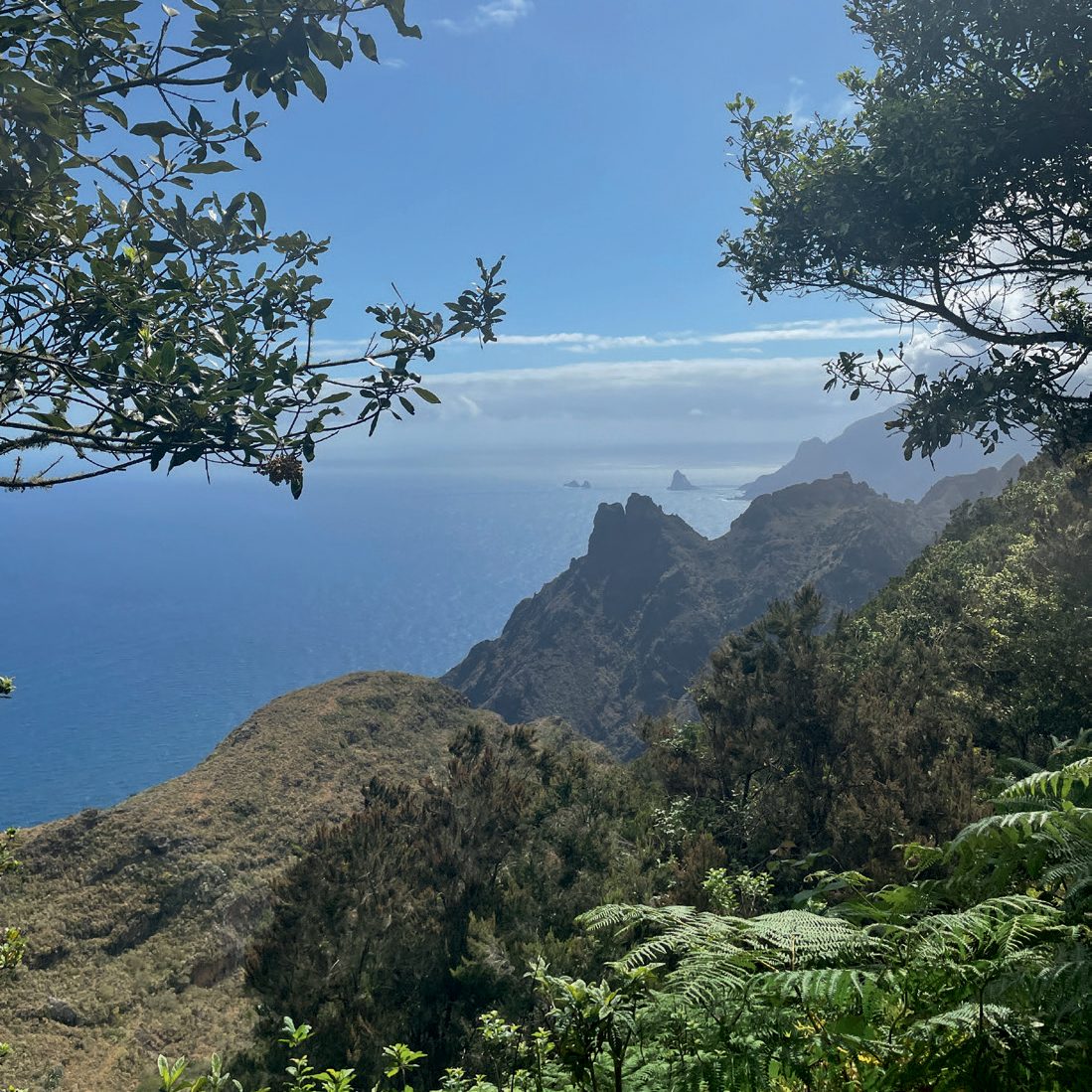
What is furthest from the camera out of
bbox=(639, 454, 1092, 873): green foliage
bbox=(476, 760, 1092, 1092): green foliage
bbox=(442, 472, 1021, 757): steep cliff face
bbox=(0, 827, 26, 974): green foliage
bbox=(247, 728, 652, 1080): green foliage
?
bbox=(442, 472, 1021, 757): steep cliff face

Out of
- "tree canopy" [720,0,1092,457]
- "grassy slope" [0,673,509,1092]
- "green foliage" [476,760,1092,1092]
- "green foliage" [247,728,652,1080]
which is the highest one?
Result: "tree canopy" [720,0,1092,457]

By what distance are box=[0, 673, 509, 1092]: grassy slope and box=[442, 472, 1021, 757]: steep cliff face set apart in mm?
50188

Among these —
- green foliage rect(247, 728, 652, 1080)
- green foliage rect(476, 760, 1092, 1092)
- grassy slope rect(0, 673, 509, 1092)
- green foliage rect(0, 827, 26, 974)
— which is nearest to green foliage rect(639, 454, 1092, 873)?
green foliage rect(247, 728, 652, 1080)

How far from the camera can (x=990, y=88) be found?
9.14m

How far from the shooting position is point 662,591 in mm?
135500

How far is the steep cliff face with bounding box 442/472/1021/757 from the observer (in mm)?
111688

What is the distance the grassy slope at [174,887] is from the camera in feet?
79.9

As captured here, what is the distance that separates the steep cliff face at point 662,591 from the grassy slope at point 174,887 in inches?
1976

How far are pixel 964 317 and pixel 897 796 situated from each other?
6.76 m

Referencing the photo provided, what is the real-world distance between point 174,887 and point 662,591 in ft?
353

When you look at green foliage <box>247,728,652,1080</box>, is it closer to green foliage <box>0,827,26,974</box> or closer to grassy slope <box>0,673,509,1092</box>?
grassy slope <box>0,673,509,1092</box>

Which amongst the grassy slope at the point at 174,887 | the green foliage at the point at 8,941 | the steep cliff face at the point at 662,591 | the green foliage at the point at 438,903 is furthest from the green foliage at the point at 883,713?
the steep cliff face at the point at 662,591

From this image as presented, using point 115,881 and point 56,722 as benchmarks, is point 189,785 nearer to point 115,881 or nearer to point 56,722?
point 115,881

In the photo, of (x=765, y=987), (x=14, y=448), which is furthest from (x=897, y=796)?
(x=14, y=448)
